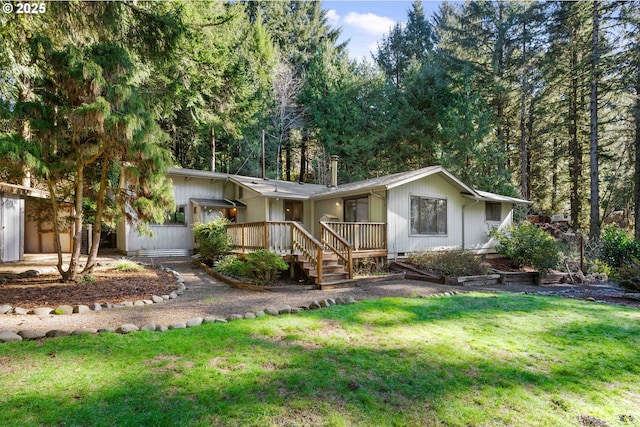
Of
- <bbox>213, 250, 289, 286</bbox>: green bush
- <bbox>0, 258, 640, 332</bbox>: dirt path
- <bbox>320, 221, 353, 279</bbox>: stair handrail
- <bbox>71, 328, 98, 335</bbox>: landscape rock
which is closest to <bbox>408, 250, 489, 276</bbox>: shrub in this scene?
<bbox>0, 258, 640, 332</bbox>: dirt path

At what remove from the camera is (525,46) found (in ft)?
70.9

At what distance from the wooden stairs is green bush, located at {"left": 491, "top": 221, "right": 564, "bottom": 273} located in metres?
6.41

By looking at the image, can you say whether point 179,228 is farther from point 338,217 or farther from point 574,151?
point 574,151

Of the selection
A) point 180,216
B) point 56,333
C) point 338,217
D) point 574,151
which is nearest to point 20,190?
point 180,216

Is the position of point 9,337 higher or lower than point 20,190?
lower

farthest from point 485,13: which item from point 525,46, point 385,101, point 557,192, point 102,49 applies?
point 102,49

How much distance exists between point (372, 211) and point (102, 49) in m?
8.64

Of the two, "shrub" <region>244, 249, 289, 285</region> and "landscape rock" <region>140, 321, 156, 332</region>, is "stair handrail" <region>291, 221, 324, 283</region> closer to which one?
"shrub" <region>244, 249, 289, 285</region>

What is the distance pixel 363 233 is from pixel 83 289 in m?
7.38

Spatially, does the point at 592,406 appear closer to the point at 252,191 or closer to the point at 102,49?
the point at 102,49

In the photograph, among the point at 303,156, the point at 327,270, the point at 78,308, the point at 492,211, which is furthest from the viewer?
the point at 303,156

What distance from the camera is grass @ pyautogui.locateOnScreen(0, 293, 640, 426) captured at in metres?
2.55

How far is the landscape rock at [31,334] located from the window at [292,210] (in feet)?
34.6

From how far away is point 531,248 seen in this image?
11125mm
